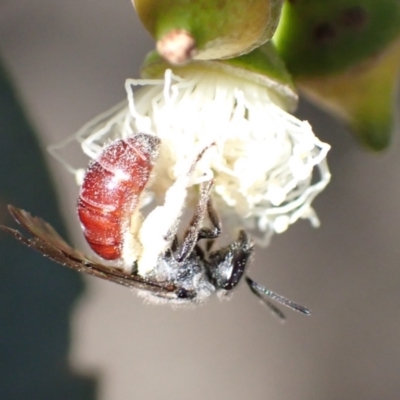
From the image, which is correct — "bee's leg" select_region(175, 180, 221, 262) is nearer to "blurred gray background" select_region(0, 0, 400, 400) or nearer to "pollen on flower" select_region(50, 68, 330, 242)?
"pollen on flower" select_region(50, 68, 330, 242)

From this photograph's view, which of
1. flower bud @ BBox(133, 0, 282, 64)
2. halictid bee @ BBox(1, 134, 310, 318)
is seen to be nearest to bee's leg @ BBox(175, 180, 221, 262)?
halictid bee @ BBox(1, 134, 310, 318)

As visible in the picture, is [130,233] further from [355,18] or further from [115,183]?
[355,18]

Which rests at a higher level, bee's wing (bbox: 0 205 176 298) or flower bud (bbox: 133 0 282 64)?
flower bud (bbox: 133 0 282 64)

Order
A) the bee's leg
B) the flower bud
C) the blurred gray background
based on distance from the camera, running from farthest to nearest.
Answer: the blurred gray background < the bee's leg < the flower bud

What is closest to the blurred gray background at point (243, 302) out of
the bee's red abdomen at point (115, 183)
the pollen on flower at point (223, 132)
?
the pollen on flower at point (223, 132)

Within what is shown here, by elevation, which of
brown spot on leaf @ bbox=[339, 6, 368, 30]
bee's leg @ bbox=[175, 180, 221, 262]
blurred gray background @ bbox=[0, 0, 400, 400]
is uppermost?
brown spot on leaf @ bbox=[339, 6, 368, 30]
